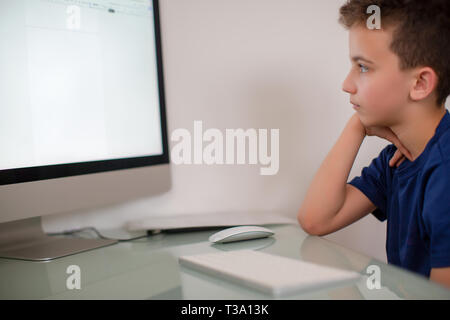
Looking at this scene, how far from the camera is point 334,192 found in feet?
2.89

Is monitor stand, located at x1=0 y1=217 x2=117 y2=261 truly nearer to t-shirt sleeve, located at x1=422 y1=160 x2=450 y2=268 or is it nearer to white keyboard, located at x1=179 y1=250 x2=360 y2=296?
white keyboard, located at x1=179 y1=250 x2=360 y2=296

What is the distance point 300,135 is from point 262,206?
195mm

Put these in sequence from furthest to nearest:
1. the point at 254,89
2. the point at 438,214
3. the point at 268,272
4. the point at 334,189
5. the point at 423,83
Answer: the point at 254,89 < the point at 334,189 < the point at 423,83 < the point at 438,214 < the point at 268,272

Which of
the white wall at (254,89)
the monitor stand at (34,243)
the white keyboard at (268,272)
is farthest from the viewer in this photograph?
the white wall at (254,89)

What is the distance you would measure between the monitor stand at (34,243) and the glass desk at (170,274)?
0.02 m

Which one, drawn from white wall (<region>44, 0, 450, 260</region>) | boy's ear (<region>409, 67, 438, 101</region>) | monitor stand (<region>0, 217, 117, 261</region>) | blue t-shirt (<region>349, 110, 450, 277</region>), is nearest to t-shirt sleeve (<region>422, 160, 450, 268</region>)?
blue t-shirt (<region>349, 110, 450, 277</region>)

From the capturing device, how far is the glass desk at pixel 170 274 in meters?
0.50

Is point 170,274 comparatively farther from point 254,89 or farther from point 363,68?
point 254,89

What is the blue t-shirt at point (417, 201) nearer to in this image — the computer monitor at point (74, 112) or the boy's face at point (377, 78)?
the boy's face at point (377, 78)

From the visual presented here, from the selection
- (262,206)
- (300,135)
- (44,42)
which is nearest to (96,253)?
(44,42)

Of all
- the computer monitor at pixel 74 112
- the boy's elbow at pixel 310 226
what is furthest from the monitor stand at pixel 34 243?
the boy's elbow at pixel 310 226

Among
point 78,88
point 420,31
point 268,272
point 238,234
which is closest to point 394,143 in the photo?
point 420,31

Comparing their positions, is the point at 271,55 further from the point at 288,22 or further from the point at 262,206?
the point at 262,206

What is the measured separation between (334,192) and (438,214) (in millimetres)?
246
